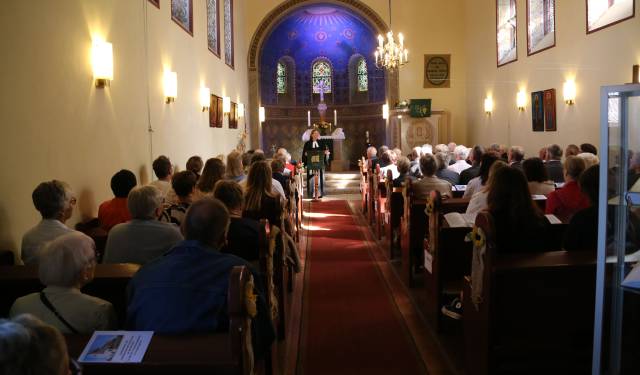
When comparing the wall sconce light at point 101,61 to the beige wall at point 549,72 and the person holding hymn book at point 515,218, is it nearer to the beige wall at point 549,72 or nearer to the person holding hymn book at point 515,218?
the person holding hymn book at point 515,218

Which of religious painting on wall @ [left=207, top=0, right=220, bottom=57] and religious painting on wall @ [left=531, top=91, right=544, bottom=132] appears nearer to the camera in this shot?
religious painting on wall @ [left=531, top=91, right=544, bottom=132]

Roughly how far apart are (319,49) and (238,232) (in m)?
17.9

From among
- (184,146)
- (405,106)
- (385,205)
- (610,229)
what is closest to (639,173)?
(610,229)

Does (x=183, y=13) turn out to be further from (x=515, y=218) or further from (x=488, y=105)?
(x=488, y=105)

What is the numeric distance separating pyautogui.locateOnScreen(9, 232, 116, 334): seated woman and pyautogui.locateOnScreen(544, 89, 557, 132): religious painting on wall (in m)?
9.85

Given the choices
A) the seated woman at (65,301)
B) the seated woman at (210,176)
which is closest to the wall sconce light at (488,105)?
the seated woman at (210,176)

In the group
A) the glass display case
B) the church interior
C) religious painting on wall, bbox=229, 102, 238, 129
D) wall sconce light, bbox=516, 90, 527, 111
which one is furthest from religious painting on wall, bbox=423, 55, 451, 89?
the glass display case

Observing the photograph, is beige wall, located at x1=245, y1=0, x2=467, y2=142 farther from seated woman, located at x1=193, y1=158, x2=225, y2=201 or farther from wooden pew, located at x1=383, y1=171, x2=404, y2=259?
seated woman, located at x1=193, y1=158, x2=225, y2=201

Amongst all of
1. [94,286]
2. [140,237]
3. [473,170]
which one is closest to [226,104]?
[473,170]

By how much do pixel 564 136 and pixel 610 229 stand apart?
327 inches

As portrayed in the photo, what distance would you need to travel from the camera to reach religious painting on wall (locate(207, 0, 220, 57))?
11.2m

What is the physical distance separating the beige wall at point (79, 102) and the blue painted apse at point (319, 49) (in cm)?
1104

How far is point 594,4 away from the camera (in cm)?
897

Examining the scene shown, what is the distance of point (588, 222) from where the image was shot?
3439mm
